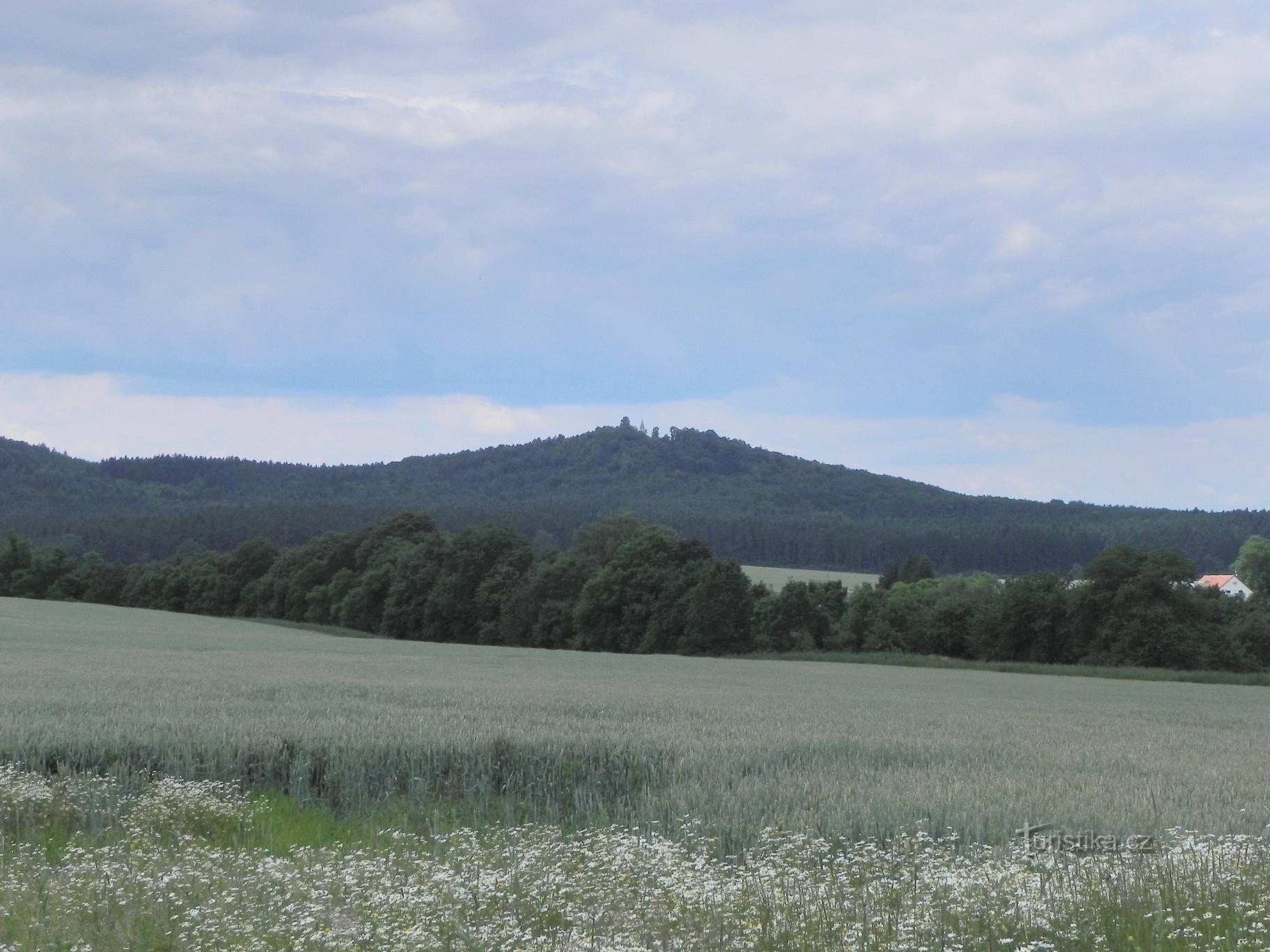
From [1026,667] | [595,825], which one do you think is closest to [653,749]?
[595,825]

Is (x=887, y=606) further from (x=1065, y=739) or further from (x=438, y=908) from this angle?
(x=438, y=908)

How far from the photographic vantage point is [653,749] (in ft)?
46.5

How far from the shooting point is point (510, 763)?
13930mm

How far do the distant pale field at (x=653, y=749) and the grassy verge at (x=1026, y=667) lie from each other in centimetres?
3158

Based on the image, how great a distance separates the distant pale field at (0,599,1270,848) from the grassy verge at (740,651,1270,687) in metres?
31.6

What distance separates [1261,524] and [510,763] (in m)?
205

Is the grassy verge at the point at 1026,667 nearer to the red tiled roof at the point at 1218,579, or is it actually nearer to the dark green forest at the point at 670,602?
the dark green forest at the point at 670,602

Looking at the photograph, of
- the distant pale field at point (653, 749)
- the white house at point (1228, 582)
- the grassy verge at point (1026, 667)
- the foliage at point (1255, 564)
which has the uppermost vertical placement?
the foliage at point (1255, 564)

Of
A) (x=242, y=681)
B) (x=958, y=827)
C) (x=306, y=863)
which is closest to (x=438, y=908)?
(x=306, y=863)

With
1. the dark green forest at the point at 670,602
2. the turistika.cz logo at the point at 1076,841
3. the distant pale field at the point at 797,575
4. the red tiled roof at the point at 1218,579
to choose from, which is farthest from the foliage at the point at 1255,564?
the turistika.cz logo at the point at 1076,841

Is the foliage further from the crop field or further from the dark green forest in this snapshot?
the crop field

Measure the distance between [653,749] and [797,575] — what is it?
14341 cm

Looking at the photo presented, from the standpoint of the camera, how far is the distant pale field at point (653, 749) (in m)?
10.6

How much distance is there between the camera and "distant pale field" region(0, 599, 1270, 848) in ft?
34.7
